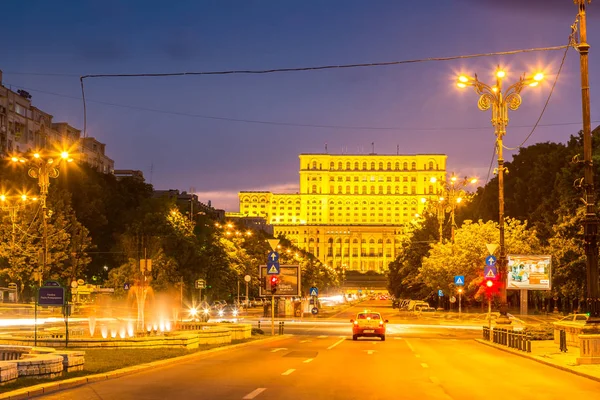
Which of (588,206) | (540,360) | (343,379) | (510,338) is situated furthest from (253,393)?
(510,338)

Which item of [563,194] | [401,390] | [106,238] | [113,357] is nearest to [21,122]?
[106,238]

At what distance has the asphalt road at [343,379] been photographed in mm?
16188

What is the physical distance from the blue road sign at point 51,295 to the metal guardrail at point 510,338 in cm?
1687

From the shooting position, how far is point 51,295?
24.2 metres

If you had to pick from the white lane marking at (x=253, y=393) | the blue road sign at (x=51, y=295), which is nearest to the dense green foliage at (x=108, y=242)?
the blue road sign at (x=51, y=295)

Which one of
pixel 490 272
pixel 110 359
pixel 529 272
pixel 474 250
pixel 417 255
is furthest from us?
pixel 417 255

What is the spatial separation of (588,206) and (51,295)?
628 inches

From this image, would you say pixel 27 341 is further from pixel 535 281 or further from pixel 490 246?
pixel 535 281

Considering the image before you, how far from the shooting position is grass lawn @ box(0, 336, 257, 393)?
16242 mm

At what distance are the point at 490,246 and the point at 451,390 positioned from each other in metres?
24.7

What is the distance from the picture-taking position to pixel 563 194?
6028 cm

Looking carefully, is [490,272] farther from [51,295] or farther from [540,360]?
[51,295]

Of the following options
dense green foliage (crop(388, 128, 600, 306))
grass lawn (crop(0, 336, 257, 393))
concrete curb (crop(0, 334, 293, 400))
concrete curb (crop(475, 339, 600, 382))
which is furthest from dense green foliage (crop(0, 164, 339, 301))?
concrete curb (crop(0, 334, 293, 400))

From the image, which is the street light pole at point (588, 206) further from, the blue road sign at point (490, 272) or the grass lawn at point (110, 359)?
the blue road sign at point (490, 272)
